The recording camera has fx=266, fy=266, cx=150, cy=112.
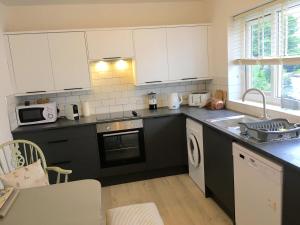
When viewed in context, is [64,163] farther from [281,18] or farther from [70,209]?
[281,18]

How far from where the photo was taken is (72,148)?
3199 millimetres

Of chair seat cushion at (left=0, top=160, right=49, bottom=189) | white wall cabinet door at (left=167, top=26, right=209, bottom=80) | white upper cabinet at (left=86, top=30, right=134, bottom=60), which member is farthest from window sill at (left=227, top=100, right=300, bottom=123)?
chair seat cushion at (left=0, top=160, right=49, bottom=189)

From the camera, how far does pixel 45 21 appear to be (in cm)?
343

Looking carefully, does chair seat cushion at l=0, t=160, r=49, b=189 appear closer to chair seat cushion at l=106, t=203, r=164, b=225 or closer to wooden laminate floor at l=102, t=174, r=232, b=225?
chair seat cushion at l=106, t=203, r=164, b=225

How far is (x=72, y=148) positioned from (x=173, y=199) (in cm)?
133

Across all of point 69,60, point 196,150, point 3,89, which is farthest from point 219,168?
point 3,89

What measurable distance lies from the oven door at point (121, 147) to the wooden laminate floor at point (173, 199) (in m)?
0.33

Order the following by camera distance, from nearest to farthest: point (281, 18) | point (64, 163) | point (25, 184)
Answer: point (25, 184) → point (281, 18) → point (64, 163)

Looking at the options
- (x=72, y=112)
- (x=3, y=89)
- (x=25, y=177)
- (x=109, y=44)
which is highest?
(x=109, y=44)

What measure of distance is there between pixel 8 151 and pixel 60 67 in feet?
3.76

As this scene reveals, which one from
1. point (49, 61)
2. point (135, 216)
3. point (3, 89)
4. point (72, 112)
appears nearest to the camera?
point (135, 216)

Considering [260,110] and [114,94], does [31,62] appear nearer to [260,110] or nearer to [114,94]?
[114,94]

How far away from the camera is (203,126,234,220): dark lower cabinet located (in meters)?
2.29

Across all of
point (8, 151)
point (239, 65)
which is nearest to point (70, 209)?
point (8, 151)
